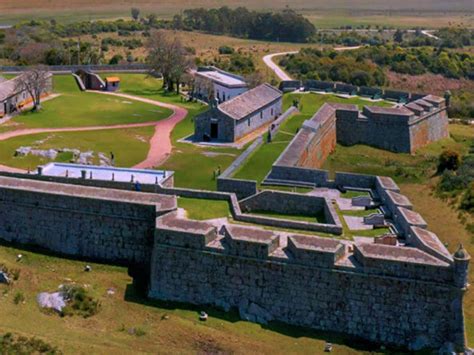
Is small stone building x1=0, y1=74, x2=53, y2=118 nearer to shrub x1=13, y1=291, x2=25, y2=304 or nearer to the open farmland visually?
shrub x1=13, y1=291, x2=25, y2=304

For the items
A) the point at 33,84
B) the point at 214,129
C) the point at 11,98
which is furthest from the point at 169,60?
the point at 214,129

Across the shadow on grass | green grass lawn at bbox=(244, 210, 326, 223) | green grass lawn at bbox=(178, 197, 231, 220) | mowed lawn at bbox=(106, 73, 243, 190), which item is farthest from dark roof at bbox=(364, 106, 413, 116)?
the shadow on grass

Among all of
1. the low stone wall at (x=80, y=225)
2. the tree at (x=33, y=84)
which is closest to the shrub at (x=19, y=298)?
the low stone wall at (x=80, y=225)

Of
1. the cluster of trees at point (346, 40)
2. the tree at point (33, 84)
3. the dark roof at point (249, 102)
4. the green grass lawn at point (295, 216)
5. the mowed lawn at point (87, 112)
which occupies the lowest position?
the green grass lawn at point (295, 216)

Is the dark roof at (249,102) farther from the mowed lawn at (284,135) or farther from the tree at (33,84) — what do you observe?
the tree at (33,84)

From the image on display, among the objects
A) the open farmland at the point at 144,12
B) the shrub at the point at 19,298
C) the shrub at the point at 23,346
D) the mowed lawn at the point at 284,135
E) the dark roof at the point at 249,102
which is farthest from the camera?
the open farmland at the point at 144,12

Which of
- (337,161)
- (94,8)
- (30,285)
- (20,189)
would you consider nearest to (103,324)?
(30,285)

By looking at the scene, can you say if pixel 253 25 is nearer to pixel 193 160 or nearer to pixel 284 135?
pixel 284 135
